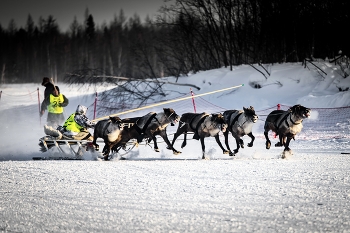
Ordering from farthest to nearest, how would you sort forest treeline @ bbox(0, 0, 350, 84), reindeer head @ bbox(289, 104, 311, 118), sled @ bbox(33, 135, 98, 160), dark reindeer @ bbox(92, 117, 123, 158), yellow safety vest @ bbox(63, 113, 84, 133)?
forest treeline @ bbox(0, 0, 350, 84) < yellow safety vest @ bbox(63, 113, 84, 133) < sled @ bbox(33, 135, 98, 160) < dark reindeer @ bbox(92, 117, 123, 158) < reindeer head @ bbox(289, 104, 311, 118)

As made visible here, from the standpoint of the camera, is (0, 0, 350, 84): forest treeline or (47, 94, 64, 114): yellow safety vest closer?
(47, 94, 64, 114): yellow safety vest

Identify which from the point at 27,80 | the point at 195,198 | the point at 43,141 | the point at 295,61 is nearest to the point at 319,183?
the point at 195,198

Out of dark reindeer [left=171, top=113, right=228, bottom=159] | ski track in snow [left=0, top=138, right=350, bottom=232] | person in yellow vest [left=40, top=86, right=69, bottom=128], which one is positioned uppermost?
person in yellow vest [left=40, top=86, right=69, bottom=128]

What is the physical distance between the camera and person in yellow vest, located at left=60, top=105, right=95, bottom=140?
1079cm

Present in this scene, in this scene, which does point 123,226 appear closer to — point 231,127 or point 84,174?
point 84,174

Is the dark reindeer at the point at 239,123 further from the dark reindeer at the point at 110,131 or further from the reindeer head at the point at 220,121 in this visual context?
the dark reindeer at the point at 110,131

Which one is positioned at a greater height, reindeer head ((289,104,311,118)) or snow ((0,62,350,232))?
reindeer head ((289,104,311,118))

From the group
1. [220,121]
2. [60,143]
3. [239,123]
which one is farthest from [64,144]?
[239,123]

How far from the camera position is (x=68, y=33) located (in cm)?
7319

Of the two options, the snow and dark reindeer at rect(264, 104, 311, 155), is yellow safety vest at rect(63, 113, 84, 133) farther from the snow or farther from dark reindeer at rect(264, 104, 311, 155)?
dark reindeer at rect(264, 104, 311, 155)

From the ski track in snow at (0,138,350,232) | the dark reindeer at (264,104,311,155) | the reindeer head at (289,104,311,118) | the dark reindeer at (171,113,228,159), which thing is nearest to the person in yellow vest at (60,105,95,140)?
the ski track in snow at (0,138,350,232)

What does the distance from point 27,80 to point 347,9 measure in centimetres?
4974

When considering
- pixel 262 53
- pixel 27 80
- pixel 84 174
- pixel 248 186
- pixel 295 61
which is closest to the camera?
pixel 248 186

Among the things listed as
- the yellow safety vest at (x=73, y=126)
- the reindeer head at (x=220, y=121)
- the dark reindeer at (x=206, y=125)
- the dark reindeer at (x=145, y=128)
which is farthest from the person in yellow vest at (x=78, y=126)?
the reindeer head at (x=220, y=121)
